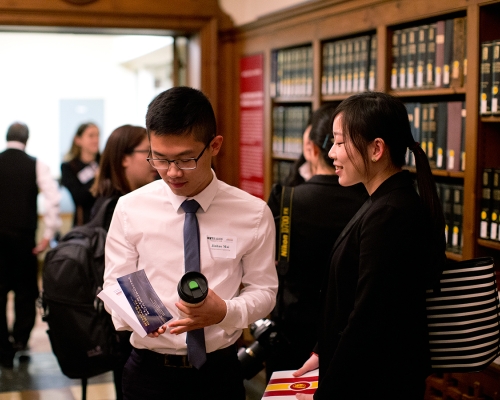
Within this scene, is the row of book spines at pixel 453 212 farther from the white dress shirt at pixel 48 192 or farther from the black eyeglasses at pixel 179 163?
the white dress shirt at pixel 48 192

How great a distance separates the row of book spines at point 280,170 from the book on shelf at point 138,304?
2.98 metres

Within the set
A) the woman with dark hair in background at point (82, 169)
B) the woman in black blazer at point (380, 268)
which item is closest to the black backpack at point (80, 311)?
the woman in black blazer at point (380, 268)

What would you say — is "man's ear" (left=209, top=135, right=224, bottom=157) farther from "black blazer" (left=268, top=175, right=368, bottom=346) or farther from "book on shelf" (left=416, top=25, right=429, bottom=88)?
"book on shelf" (left=416, top=25, right=429, bottom=88)

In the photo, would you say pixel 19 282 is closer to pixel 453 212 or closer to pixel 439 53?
pixel 453 212

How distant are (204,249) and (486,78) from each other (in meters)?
1.53

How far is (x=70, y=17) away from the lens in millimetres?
4781

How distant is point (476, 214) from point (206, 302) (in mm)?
1610

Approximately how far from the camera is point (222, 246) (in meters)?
1.86

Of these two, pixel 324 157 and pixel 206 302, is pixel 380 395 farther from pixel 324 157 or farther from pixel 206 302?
pixel 324 157

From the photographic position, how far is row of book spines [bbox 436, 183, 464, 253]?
293 cm

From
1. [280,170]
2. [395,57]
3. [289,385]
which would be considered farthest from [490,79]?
[280,170]

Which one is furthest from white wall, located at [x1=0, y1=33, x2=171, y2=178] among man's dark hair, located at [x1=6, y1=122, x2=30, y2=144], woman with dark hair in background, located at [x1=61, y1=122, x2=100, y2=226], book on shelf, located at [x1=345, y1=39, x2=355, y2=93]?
book on shelf, located at [x1=345, y1=39, x2=355, y2=93]

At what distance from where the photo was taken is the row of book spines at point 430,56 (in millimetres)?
2910

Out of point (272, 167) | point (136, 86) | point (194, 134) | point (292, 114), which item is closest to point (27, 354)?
point (272, 167)
